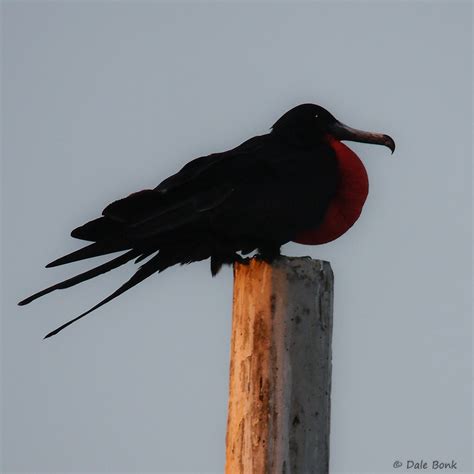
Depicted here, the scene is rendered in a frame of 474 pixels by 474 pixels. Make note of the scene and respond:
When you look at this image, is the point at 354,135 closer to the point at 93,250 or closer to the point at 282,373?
the point at 93,250

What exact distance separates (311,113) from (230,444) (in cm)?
243

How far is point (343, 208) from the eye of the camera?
5.06m

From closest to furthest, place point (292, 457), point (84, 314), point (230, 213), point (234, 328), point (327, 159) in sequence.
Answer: point (292, 457) < point (234, 328) < point (84, 314) < point (230, 213) < point (327, 159)

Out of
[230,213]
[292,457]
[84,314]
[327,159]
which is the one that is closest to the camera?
[292,457]

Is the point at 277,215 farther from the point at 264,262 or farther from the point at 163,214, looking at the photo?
the point at 264,262

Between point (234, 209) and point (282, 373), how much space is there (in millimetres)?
1409

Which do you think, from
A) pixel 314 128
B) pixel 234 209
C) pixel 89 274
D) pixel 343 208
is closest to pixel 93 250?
pixel 89 274

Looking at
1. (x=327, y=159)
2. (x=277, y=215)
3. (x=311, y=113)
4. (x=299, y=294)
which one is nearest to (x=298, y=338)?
(x=299, y=294)

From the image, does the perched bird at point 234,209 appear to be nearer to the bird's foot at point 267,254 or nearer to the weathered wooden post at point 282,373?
the bird's foot at point 267,254

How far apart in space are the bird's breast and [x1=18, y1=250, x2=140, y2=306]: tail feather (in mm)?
823

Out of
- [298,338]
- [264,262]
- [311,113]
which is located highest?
[311,113]

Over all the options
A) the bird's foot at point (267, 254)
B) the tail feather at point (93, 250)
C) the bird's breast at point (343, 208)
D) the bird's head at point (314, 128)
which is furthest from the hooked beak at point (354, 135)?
the tail feather at point (93, 250)

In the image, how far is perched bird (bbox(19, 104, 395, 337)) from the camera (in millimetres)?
4543

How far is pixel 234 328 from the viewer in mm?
3738
